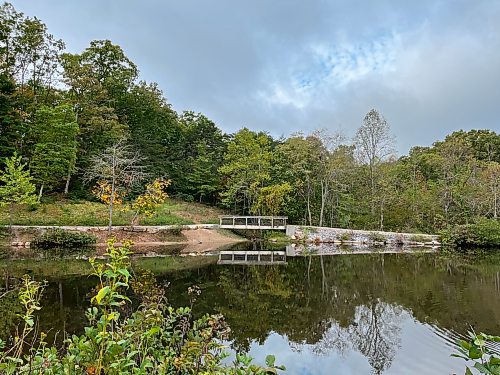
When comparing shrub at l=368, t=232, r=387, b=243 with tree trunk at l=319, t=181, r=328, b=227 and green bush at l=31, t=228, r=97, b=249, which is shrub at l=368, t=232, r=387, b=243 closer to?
tree trunk at l=319, t=181, r=328, b=227

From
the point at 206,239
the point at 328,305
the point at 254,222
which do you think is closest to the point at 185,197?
the point at 254,222

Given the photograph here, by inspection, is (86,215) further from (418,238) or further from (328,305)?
(418,238)

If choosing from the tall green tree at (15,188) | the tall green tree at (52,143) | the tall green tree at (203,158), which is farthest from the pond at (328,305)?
the tall green tree at (203,158)

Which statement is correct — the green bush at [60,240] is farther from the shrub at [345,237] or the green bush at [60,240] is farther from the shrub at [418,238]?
the shrub at [418,238]

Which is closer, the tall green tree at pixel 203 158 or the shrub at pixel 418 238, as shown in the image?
the shrub at pixel 418 238

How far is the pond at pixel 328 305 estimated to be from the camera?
235 inches

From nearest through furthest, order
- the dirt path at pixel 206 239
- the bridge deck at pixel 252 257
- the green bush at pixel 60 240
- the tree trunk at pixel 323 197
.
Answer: the bridge deck at pixel 252 257 → the green bush at pixel 60 240 → the dirt path at pixel 206 239 → the tree trunk at pixel 323 197

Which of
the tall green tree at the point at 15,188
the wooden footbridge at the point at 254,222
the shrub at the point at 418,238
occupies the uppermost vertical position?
the tall green tree at the point at 15,188

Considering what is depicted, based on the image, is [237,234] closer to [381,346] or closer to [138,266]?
[138,266]

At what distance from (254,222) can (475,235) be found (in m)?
12.6

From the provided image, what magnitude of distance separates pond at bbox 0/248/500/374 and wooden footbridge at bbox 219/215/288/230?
28.9 feet

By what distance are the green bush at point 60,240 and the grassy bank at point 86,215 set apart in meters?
1.56

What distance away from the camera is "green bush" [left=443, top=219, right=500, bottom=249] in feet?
70.6

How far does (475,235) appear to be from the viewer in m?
21.8
